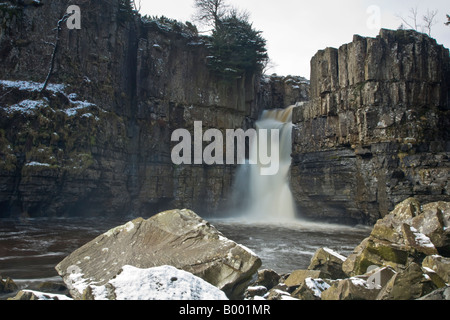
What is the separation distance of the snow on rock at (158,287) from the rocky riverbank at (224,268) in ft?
0.05

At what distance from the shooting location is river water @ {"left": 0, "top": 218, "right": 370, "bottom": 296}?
34.0 feet

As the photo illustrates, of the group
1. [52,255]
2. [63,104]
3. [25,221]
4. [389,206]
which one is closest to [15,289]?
[52,255]

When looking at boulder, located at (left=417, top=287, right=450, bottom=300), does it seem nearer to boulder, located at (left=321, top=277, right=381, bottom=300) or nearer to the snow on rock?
boulder, located at (left=321, top=277, right=381, bottom=300)

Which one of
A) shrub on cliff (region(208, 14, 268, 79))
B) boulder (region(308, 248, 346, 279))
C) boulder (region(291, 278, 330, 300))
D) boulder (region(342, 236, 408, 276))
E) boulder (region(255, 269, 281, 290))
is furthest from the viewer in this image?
shrub on cliff (region(208, 14, 268, 79))

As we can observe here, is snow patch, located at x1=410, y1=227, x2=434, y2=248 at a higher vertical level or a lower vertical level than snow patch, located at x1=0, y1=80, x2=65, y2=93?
lower

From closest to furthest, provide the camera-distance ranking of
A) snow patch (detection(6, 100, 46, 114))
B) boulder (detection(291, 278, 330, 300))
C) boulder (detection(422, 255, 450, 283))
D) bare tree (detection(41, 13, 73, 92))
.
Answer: boulder (detection(291, 278, 330, 300)) < boulder (detection(422, 255, 450, 283)) < snow patch (detection(6, 100, 46, 114)) < bare tree (detection(41, 13, 73, 92))

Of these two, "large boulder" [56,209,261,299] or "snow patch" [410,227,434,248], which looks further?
"snow patch" [410,227,434,248]

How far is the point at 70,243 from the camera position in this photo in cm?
1484

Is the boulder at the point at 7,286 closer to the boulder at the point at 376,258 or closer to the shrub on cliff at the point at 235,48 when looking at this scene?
the boulder at the point at 376,258

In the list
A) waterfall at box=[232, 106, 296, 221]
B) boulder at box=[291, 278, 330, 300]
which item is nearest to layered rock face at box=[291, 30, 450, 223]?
waterfall at box=[232, 106, 296, 221]

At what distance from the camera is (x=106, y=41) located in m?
27.3

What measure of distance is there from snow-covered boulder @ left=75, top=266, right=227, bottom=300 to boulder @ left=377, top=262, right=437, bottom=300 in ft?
8.95

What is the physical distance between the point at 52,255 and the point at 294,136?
2064cm

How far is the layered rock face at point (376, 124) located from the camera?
75.4ft
